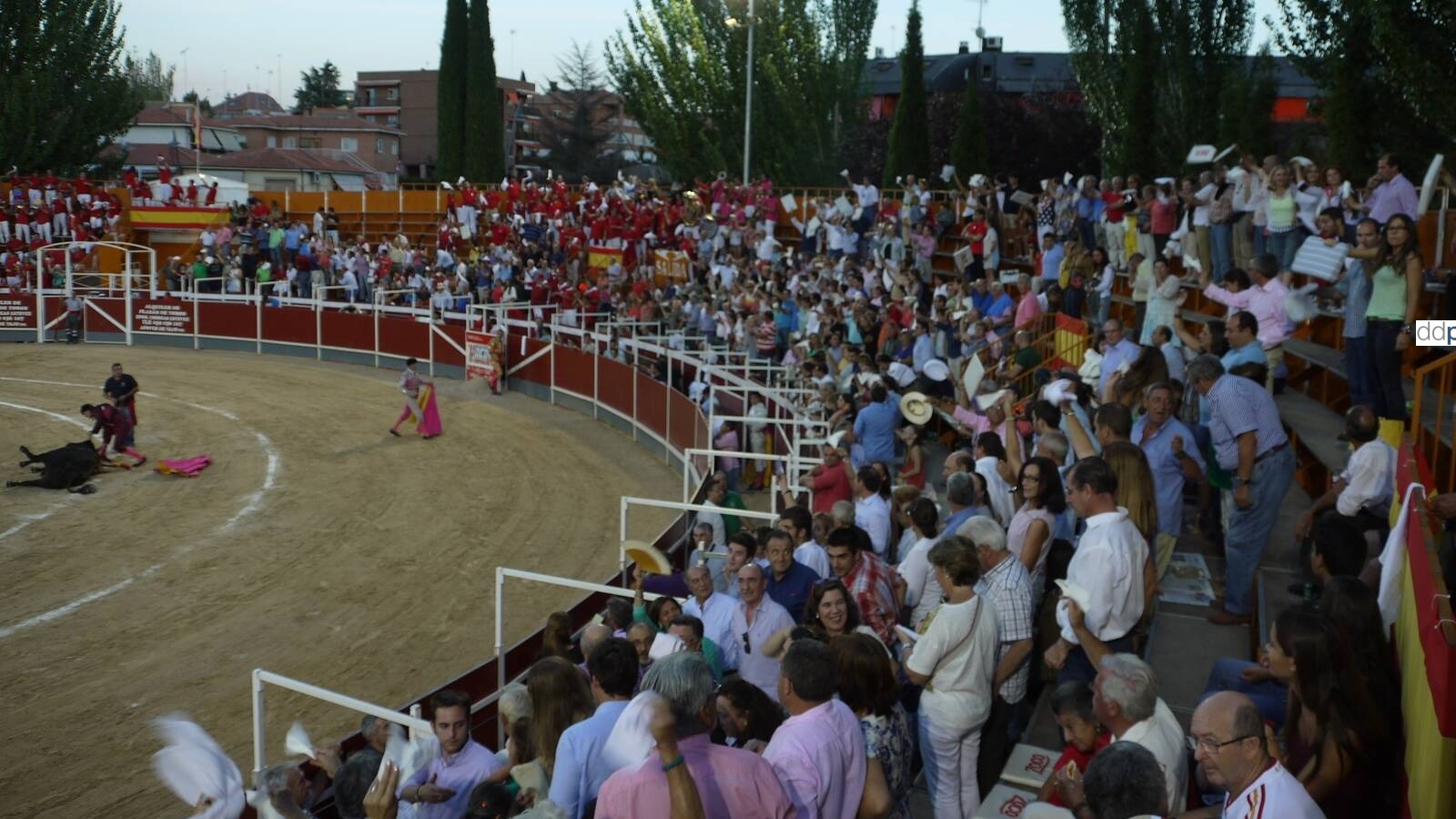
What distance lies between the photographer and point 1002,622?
6.18 m

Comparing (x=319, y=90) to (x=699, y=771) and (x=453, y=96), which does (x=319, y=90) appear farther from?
(x=699, y=771)

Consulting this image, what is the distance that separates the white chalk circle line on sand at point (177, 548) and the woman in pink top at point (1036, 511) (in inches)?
413

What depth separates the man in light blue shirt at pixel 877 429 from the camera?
12.5 meters

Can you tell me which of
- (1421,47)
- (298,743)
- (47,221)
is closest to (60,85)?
(47,221)

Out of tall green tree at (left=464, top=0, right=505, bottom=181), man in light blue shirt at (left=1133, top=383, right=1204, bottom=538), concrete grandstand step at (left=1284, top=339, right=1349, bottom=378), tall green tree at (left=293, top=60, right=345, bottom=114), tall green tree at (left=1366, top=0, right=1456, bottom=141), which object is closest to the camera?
man in light blue shirt at (left=1133, top=383, right=1204, bottom=538)

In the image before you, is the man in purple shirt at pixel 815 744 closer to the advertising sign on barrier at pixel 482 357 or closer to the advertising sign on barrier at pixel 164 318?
the advertising sign on barrier at pixel 482 357

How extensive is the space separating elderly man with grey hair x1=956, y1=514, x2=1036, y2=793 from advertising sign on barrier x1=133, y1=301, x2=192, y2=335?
103 ft

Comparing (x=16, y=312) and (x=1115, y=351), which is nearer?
(x=1115, y=351)

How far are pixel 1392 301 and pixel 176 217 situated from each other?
39.6 meters

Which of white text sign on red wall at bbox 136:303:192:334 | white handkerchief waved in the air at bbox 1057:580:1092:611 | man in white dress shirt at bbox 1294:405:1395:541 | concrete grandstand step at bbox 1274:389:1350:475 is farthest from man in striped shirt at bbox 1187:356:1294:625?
white text sign on red wall at bbox 136:303:192:334

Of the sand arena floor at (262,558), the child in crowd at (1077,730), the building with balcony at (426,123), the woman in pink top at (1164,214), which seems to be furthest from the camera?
the building with balcony at (426,123)

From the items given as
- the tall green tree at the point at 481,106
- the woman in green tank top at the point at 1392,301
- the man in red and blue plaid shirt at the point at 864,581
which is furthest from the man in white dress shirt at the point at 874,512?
the tall green tree at the point at 481,106

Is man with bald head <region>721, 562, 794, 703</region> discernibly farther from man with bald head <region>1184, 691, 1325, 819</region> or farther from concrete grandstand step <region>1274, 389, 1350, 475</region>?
concrete grandstand step <region>1274, 389, 1350, 475</region>

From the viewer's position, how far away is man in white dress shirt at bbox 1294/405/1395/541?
22.7 ft
